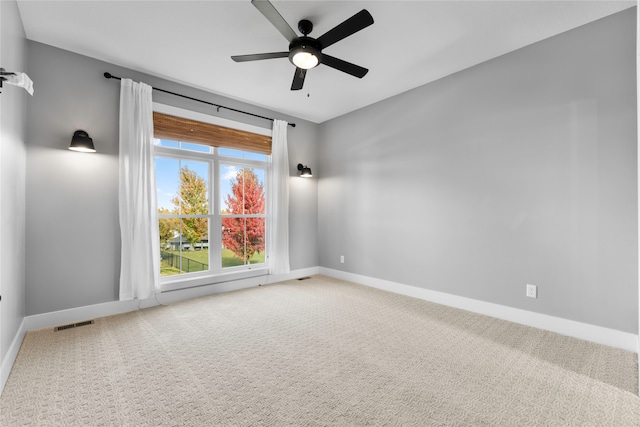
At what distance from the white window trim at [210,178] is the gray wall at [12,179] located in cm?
122

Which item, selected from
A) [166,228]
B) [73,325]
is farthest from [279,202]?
[73,325]

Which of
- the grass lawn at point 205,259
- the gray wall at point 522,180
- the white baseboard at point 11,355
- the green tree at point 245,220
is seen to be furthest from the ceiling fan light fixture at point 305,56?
the white baseboard at point 11,355

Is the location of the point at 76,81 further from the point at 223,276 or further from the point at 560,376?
the point at 560,376

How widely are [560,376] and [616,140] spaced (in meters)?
1.99

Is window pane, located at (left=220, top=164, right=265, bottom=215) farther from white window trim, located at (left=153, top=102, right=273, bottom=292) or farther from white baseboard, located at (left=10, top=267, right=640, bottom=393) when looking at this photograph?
white baseboard, located at (left=10, top=267, right=640, bottom=393)

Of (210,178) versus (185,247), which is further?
(210,178)

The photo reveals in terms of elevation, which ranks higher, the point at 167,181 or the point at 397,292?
the point at 167,181

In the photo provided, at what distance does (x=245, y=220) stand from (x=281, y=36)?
2640 mm

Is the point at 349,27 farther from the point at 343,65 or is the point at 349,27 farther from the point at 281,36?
the point at 281,36

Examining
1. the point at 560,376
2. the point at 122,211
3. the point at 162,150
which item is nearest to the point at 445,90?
the point at 560,376

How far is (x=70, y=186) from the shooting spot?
9.85 feet

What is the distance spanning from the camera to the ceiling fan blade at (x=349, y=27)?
79.3 inches

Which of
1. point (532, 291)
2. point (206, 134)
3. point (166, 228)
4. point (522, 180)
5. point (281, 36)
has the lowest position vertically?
point (532, 291)

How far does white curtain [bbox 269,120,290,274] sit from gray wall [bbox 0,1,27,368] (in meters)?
2.77
